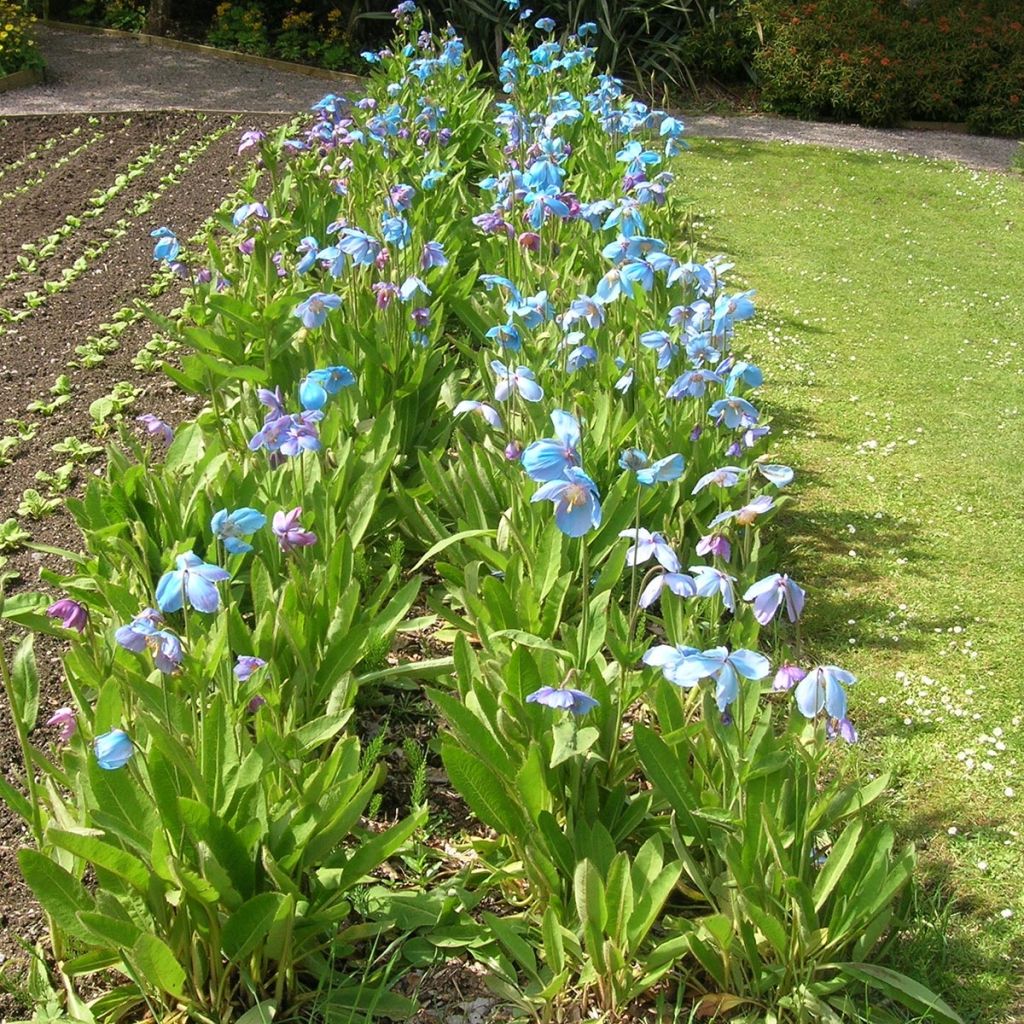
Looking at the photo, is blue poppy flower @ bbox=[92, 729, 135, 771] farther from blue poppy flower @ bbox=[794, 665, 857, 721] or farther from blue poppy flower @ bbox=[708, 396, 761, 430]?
blue poppy flower @ bbox=[708, 396, 761, 430]

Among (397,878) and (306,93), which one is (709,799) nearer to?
(397,878)

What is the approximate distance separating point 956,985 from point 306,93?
10.6 meters

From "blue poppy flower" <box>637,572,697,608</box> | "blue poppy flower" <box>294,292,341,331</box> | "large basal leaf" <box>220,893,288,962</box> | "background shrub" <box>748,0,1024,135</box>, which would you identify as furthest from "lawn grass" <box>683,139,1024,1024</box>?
"background shrub" <box>748,0,1024,135</box>

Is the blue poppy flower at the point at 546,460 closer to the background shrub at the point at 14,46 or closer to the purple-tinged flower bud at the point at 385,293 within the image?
the purple-tinged flower bud at the point at 385,293

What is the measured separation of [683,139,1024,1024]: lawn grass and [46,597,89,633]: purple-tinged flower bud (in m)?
1.44

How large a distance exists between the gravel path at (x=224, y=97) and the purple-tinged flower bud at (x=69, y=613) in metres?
8.51

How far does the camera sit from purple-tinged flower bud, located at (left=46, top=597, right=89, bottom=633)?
190 centimetres

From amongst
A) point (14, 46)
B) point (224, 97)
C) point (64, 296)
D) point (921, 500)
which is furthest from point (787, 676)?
point (14, 46)

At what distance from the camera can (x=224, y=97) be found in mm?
10656

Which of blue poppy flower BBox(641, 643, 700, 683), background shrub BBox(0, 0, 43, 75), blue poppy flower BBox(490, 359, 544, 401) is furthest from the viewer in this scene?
background shrub BBox(0, 0, 43, 75)

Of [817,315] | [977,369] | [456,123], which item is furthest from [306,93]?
[977,369]

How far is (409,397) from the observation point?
3.56 metres

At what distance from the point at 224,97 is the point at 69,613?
32.0ft

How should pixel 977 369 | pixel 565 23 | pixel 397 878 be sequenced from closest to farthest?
pixel 397 878, pixel 977 369, pixel 565 23
